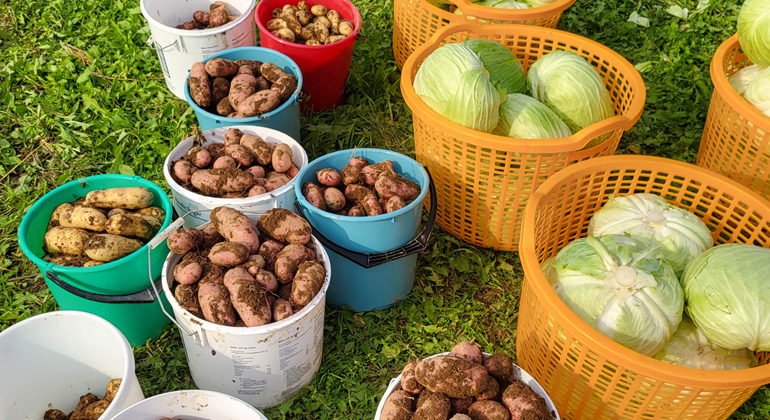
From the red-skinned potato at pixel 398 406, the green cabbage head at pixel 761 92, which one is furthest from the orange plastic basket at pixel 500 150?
the red-skinned potato at pixel 398 406

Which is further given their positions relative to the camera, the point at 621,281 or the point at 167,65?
the point at 167,65

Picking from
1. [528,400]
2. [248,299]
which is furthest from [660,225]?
[248,299]

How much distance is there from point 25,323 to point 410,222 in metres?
1.55

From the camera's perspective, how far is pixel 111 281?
2520 mm

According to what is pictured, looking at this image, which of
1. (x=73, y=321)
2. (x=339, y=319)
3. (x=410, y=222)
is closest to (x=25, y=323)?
(x=73, y=321)

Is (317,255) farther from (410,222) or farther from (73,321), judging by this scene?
(73,321)

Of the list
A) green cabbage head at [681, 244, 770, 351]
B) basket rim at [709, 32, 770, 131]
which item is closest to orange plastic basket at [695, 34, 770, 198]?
basket rim at [709, 32, 770, 131]

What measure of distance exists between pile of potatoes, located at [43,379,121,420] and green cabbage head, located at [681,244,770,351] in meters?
2.21

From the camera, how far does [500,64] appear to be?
310cm

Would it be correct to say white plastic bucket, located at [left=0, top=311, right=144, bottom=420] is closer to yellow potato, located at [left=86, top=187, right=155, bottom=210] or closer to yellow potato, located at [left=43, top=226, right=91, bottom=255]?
yellow potato, located at [left=43, top=226, right=91, bottom=255]

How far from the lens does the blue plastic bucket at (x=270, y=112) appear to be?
3238 mm

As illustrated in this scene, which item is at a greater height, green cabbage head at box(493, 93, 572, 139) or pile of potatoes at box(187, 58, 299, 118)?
green cabbage head at box(493, 93, 572, 139)

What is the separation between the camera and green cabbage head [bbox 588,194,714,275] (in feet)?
8.07

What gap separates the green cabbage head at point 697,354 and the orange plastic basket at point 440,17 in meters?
1.87
